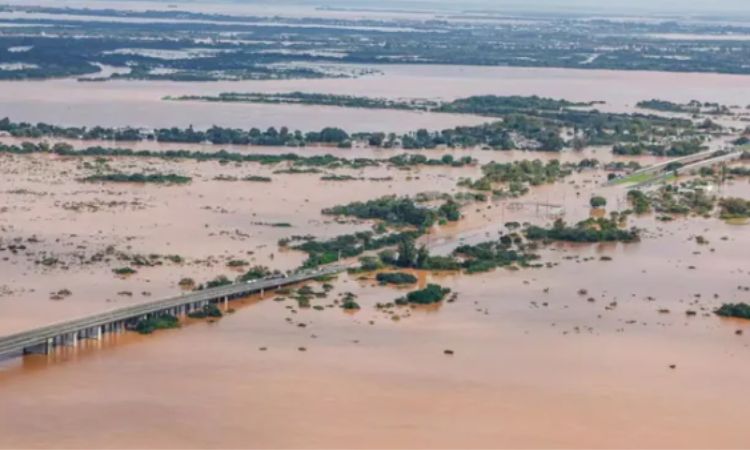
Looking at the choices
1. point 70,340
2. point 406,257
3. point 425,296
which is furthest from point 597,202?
point 70,340

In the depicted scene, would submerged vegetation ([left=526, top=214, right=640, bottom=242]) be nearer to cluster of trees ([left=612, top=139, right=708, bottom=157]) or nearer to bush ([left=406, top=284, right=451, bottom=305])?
bush ([left=406, top=284, right=451, bottom=305])

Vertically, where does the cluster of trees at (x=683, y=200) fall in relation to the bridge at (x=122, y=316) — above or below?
below

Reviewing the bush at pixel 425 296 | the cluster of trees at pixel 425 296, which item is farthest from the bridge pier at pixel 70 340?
the bush at pixel 425 296

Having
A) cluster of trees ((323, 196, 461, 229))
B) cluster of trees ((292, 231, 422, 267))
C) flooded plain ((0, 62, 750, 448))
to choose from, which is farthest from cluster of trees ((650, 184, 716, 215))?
cluster of trees ((292, 231, 422, 267))

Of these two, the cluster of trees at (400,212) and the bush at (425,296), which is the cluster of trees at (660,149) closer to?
the cluster of trees at (400,212)

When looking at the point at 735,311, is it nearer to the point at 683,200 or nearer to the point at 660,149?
the point at 683,200

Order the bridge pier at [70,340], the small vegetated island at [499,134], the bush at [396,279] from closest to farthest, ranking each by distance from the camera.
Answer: the bridge pier at [70,340] < the bush at [396,279] < the small vegetated island at [499,134]

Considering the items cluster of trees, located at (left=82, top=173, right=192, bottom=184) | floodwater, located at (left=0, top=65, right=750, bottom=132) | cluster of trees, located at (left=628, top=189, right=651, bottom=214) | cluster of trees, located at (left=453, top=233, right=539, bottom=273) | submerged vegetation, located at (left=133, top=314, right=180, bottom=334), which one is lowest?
floodwater, located at (left=0, top=65, right=750, bottom=132)
